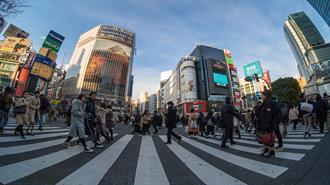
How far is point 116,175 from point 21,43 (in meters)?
91.7

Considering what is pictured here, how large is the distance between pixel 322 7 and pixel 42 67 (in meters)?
98.7

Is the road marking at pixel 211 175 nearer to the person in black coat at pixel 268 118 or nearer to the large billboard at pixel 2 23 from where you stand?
the person in black coat at pixel 268 118

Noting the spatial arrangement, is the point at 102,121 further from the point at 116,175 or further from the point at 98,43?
the point at 98,43

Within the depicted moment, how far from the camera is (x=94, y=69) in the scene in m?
85.9

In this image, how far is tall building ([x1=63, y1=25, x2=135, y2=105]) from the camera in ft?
279

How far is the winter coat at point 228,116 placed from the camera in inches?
234

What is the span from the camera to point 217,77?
7581 centimetres

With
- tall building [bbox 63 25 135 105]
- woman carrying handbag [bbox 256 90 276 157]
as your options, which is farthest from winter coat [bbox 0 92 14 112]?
tall building [bbox 63 25 135 105]

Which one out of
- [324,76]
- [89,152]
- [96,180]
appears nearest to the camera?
[96,180]

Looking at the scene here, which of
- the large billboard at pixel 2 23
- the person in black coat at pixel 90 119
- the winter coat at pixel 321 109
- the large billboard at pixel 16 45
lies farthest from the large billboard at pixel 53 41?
the winter coat at pixel 321 109

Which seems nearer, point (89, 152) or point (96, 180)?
point (96, 180)

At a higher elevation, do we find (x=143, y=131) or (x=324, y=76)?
(x=324, y=76)

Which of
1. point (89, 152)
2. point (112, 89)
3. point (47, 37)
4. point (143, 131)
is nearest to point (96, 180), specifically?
point (89, 152)

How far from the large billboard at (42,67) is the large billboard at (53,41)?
407 cm
